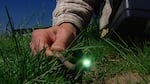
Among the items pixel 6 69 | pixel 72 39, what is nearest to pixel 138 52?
pixel 72 39

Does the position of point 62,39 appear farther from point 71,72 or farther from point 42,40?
point 71,72

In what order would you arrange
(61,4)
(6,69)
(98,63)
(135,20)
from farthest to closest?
(61,4) < (98,63) < (135,20) < (6,69)

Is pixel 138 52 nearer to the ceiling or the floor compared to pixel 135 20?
nearer to the floor

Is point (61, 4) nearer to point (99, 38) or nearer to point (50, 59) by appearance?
point (99, 38)

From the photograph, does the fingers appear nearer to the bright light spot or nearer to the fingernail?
the fingernail

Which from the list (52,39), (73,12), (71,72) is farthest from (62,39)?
(73,12)

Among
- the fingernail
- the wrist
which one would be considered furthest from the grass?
the wrist

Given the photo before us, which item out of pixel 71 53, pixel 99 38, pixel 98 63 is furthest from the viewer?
pixel 99 38

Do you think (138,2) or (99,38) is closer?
(138,2)

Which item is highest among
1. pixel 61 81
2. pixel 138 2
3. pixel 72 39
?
pixel 138 2
